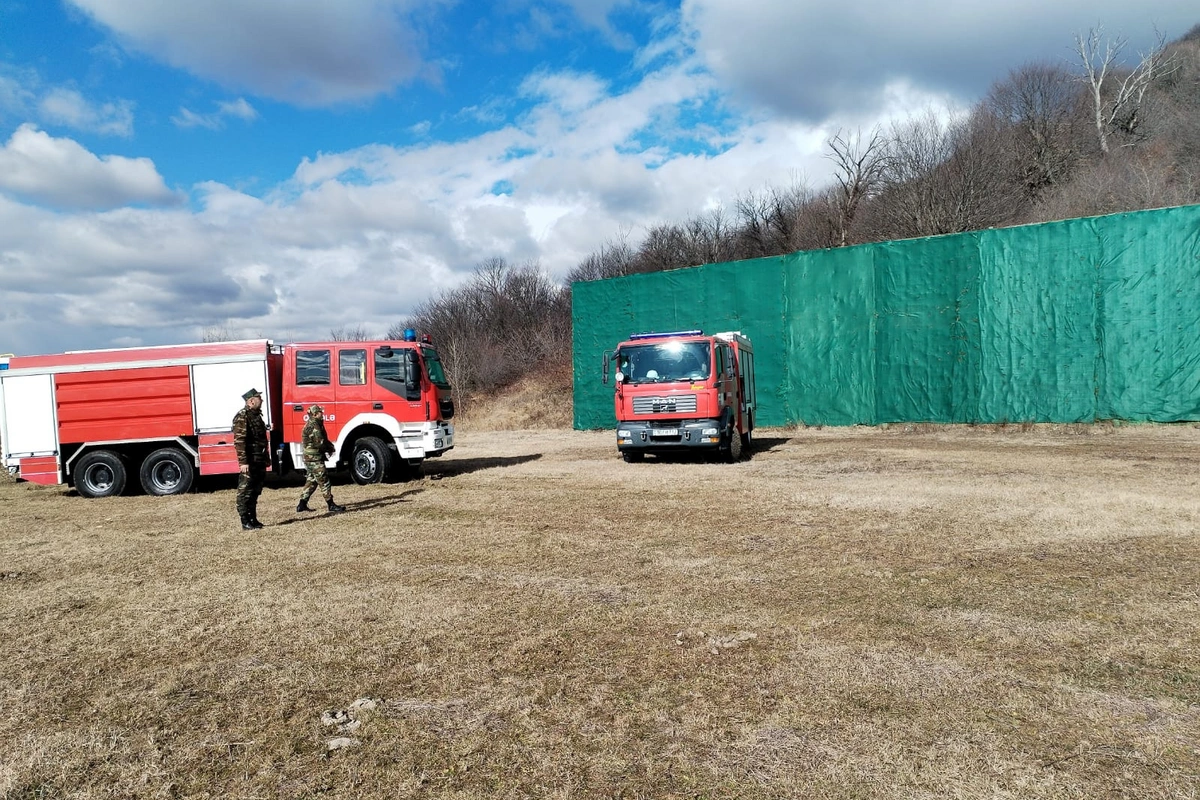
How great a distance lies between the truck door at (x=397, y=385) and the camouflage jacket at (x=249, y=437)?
3308 mm

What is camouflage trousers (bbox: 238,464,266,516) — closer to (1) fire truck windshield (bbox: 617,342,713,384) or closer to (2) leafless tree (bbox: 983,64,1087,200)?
(1) fire truck windshield (bbox: 617,342,713,384)

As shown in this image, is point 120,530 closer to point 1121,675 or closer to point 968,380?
point 1121,675

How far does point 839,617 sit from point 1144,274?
17348mm

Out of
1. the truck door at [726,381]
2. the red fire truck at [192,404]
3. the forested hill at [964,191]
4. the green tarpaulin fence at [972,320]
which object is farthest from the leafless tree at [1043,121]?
the red fire truck at [192,404]

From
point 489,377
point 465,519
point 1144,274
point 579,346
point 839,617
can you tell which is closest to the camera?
point 839,617

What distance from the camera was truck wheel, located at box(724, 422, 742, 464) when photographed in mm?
14113

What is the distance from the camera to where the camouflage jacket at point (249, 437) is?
902cm

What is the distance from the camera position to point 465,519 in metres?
9.12

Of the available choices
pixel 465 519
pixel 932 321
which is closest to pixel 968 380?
pixel 932 321

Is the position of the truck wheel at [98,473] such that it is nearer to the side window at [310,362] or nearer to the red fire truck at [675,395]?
the side window at [310,362]

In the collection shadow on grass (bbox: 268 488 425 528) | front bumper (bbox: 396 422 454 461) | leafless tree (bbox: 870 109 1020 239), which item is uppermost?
leafless tree (bbox: 870 109 1020 239)

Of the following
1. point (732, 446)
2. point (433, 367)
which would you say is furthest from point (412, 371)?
point (732, 446)

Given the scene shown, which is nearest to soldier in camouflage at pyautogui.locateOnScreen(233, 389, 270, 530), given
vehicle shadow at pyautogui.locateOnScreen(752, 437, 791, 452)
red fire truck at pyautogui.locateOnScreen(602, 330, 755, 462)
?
red fire truck at pyautogui.locateOnScreen(602, 330, 755, 462)

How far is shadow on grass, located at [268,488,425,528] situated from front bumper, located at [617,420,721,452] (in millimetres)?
4250
